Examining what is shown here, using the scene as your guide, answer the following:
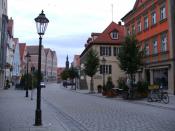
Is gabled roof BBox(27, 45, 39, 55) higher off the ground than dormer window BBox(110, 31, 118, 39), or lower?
higher

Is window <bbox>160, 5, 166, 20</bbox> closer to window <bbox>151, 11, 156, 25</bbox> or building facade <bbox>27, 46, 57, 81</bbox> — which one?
window <bbox>151, 11, 156, 25</bbox>

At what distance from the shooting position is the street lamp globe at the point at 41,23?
1401 centimetres

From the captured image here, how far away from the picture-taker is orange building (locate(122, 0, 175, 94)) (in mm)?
35281

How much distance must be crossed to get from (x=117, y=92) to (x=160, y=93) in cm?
1054

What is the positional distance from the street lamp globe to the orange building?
23.0m

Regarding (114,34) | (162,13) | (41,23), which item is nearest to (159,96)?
(162,13)


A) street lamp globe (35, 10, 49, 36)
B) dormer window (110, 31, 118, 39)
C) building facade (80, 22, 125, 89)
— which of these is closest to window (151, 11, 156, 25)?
building facade (80, 22, 125, 89)

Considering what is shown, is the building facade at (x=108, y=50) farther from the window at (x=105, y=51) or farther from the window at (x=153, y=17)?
the window at (x=153, y=17)

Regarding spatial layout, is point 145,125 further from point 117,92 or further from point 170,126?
point 117,92

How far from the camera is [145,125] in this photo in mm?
13203

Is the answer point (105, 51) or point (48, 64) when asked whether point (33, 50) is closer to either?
point (48, 64)

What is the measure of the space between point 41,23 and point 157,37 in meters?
27.2

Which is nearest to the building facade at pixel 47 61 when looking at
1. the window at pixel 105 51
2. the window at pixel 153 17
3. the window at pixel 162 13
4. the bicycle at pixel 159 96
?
the window at pixel 105 51

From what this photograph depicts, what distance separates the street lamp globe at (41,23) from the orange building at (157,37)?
75.3 ft
